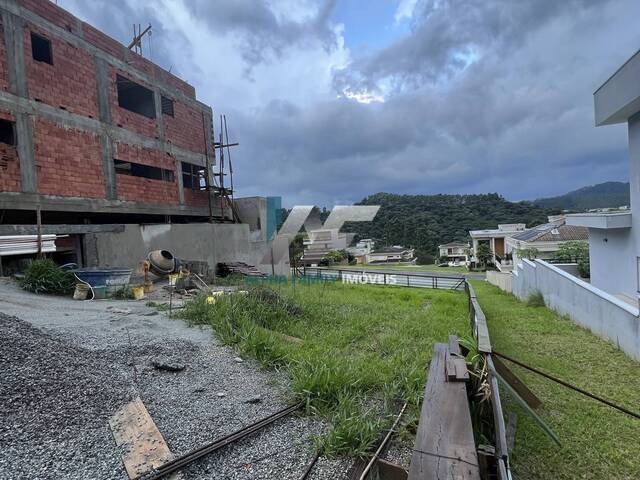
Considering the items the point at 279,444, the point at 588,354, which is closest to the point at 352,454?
the point at 279,444

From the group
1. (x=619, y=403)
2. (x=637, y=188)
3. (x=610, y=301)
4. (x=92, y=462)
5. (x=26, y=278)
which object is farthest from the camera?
(x=637, y=188)

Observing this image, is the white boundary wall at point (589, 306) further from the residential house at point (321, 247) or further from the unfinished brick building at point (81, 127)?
the residential house at point (321, 247)

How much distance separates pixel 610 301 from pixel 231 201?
13.9 metres

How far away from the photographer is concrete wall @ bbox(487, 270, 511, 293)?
49.6ft

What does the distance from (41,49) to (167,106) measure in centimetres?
423

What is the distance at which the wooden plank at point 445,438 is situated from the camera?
1859 mm

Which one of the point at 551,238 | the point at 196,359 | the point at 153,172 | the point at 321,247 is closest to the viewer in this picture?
the point at 196,359

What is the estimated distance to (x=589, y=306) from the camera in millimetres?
6535

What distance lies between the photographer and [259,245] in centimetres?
1634

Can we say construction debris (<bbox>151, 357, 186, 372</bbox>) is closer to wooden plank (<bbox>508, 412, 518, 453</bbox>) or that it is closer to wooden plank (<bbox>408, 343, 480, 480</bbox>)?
wooden plank (<bbox>408, 343, 480, 480</bbox>)

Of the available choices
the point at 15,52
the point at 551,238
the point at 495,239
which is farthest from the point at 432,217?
the point at 15,52

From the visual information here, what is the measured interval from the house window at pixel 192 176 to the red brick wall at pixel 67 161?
13.1 feet

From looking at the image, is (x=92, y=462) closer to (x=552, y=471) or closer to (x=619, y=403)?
(x=552, y=471)

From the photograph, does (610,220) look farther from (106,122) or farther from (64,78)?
(64,78)
